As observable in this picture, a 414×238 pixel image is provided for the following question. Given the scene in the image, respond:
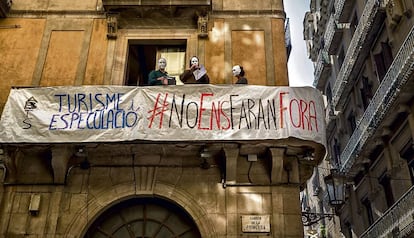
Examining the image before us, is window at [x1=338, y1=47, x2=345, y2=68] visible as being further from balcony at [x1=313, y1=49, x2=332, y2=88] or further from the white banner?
the white banner

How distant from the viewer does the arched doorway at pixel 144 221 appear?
30.5ft

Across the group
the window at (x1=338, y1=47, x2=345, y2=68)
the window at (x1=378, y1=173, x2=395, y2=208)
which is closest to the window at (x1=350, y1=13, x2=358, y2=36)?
the window at (x1=338, y1=47, x2=345, y2=68)

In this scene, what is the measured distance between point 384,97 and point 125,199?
12306mm

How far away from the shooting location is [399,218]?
15.6m

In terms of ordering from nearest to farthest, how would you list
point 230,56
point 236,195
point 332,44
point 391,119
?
point 236,195
point 230,56
point 391,119
point 332,44

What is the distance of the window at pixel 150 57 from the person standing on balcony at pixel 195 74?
1.19 metres

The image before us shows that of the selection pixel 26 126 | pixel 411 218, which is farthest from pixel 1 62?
pixel 411 218

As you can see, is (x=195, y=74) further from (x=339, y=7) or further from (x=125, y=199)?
(x=339, y=7)

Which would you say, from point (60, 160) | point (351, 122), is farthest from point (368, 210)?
point (60, 160)

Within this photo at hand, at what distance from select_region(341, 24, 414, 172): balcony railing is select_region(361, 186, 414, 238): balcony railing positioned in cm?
378

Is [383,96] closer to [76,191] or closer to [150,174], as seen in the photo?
[150,174]

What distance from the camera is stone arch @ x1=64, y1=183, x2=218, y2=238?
885cm

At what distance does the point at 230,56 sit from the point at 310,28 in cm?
2733

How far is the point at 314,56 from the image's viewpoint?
35188mm
